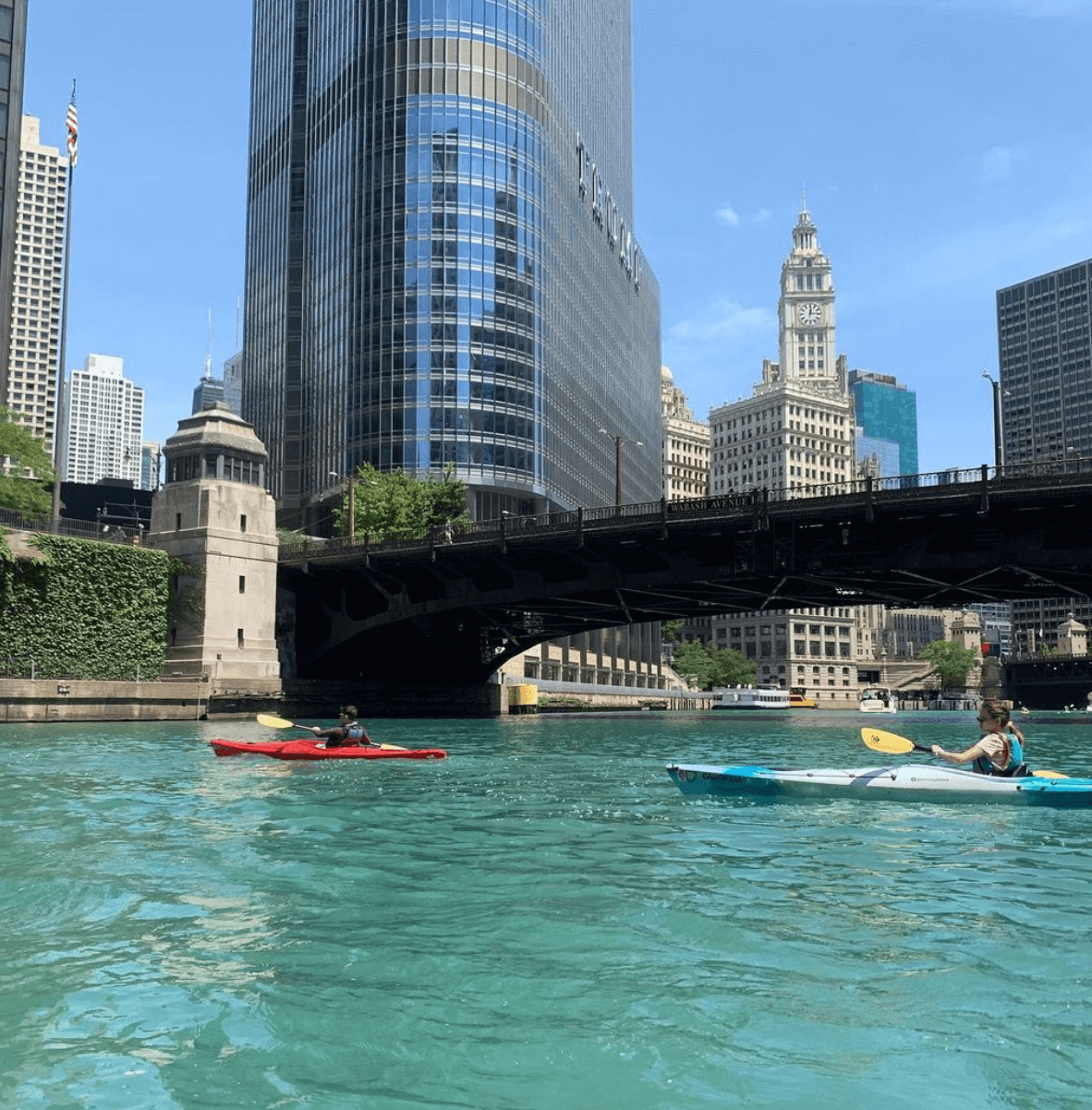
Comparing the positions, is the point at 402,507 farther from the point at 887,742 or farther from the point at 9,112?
the point at 887,742

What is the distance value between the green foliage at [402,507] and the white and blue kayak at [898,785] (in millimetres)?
54176

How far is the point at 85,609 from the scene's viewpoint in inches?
2360

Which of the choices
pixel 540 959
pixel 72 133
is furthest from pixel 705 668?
pixel 540 959

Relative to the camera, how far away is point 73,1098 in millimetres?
7711

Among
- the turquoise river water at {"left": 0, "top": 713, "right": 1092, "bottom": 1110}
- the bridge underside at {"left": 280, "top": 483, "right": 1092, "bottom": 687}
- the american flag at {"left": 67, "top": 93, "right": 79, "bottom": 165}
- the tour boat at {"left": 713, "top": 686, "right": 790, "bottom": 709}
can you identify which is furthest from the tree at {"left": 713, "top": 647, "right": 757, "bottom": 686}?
the turquoise river water at {"left": 0, "top": 713, "right": 1092, "bottom": 1110}

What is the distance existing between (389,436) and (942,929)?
99.3 meters

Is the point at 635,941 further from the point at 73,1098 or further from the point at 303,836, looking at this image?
the point at 303,836

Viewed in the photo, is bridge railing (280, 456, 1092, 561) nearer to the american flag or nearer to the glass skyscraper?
the american flag

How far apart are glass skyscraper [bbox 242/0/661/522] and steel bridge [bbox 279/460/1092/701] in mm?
25400

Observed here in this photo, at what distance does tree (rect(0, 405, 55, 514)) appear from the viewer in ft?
202

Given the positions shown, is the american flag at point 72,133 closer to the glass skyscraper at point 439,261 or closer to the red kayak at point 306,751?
the red kayak at point 306,751

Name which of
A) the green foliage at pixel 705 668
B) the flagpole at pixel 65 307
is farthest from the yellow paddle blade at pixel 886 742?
the green foliage at pixel 705 668

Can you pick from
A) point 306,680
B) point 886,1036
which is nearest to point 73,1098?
point 886,1036

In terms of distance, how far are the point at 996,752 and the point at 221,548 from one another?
4993 cm
